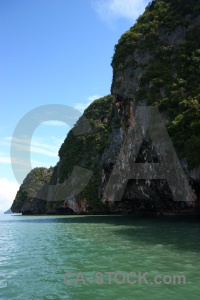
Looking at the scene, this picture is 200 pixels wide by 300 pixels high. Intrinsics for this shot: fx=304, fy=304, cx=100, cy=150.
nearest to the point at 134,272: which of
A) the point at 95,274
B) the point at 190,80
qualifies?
the point at 95,274

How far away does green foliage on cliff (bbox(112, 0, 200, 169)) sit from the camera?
1091 inches

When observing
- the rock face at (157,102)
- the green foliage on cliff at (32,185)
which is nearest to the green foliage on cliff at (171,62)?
the rock face at (157,102)

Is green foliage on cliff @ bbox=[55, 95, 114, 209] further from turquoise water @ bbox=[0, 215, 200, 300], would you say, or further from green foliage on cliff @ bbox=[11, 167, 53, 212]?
turquoise water @ bbox=[0, 215, 200, 300]

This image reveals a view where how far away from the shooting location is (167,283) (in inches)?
314

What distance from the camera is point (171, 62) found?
35562 mm

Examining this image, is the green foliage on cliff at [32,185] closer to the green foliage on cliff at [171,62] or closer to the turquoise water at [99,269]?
the green foliage on cliff at [171,62]

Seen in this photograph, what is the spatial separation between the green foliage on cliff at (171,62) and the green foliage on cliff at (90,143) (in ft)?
98.2

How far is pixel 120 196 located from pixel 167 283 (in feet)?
120

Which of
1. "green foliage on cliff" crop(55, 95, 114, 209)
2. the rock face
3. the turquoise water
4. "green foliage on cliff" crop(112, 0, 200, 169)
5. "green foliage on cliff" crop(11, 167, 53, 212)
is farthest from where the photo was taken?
"green foliage on cliff" crop(11, 167, 53, 212)

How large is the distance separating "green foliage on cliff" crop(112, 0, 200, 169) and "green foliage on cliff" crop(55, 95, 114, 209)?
2993 cm

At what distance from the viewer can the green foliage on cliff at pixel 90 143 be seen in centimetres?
7344

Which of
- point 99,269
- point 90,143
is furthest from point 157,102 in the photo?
point 90,143

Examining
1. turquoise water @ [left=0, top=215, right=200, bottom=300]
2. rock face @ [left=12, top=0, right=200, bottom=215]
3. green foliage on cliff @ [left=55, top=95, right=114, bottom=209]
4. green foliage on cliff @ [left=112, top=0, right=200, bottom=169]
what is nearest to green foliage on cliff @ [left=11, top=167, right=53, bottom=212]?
green foliage on cliff @ [left=55, top=95, right=114, bottom=209]

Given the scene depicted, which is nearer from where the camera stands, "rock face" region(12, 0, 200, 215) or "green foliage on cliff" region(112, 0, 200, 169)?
"green foliage on cliff" region(112, 0, 200, 169)
